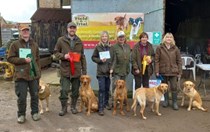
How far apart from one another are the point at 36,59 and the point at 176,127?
3.12 metres

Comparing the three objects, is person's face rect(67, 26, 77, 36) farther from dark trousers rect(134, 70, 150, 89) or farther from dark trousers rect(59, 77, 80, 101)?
dark trousers rect(134, 70, 150, 89)

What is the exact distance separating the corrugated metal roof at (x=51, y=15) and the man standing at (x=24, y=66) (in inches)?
431

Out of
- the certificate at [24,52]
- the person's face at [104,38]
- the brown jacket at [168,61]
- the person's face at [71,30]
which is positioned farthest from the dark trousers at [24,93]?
the brown jacket at [168,61]

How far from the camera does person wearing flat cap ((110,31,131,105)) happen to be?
7.61m

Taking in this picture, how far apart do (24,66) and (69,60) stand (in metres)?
1.00

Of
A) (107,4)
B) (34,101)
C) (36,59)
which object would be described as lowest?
(34,101)

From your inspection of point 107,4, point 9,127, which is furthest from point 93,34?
point 9,127

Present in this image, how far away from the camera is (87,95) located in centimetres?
737

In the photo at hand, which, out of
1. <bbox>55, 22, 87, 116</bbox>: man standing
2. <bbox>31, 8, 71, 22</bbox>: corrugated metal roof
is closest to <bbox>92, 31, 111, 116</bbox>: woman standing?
<bbox>55, 22, 87, 116</bbox>: man standing

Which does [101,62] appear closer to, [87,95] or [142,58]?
[87,95]

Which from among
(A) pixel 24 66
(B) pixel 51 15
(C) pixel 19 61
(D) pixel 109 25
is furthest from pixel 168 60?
(B) pixel 51 15

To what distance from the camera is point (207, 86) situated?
10297 mm

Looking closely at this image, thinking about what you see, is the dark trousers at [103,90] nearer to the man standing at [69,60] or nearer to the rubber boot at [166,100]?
the man standing at [69,60]

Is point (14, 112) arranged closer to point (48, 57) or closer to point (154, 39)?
point (154, 39)
